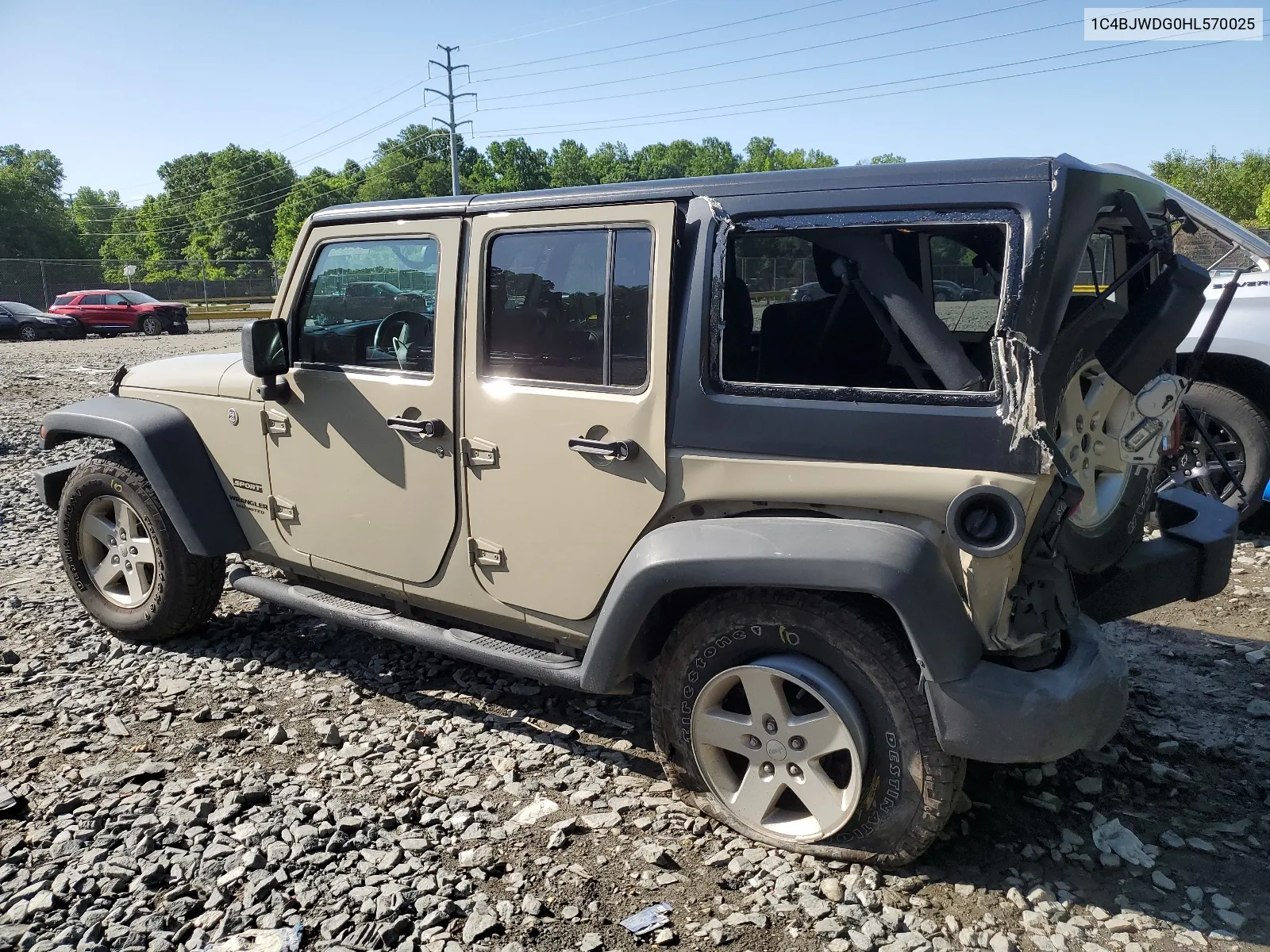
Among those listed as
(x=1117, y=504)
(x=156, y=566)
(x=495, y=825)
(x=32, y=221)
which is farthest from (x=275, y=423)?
(x=32, y=221)

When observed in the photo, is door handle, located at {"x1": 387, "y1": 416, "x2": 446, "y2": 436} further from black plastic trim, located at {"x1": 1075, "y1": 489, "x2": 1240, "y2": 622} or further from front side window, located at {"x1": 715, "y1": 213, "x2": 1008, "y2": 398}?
black plastic trim, located at {"x1": 1075, "y1": 489, "x2": 1240, "y2": 622}

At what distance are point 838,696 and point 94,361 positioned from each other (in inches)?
803

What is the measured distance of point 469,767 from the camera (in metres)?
3.48

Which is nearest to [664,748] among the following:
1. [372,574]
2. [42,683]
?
[372,574]

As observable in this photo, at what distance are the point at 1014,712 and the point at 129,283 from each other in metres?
43.5

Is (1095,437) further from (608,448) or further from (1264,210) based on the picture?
(1264,210)

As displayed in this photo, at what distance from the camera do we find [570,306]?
321 cm

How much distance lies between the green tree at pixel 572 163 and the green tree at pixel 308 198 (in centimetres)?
2211

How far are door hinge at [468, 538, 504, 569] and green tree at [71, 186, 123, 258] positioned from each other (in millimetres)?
87309

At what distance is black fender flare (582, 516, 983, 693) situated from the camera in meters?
2.48

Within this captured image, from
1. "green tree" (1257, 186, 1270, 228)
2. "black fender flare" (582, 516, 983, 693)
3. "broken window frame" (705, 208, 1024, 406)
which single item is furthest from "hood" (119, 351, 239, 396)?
"green tree" (1257, 186, 1270, 228)

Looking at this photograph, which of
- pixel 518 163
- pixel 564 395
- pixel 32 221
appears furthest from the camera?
pixel 518 163

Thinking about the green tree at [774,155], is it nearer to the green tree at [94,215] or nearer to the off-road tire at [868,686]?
the green tree at [94,215]

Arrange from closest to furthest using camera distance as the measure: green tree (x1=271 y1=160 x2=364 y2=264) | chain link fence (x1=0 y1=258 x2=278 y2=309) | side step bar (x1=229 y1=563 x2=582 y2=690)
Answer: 1. side step bar (x1=229 y1=563 x2=582 y2=690)
2. chain link fence (x1=0 y1=258 x2=278 y2=309)
3. green tree (x1=271 y1=160 x2=364 y2=264)
